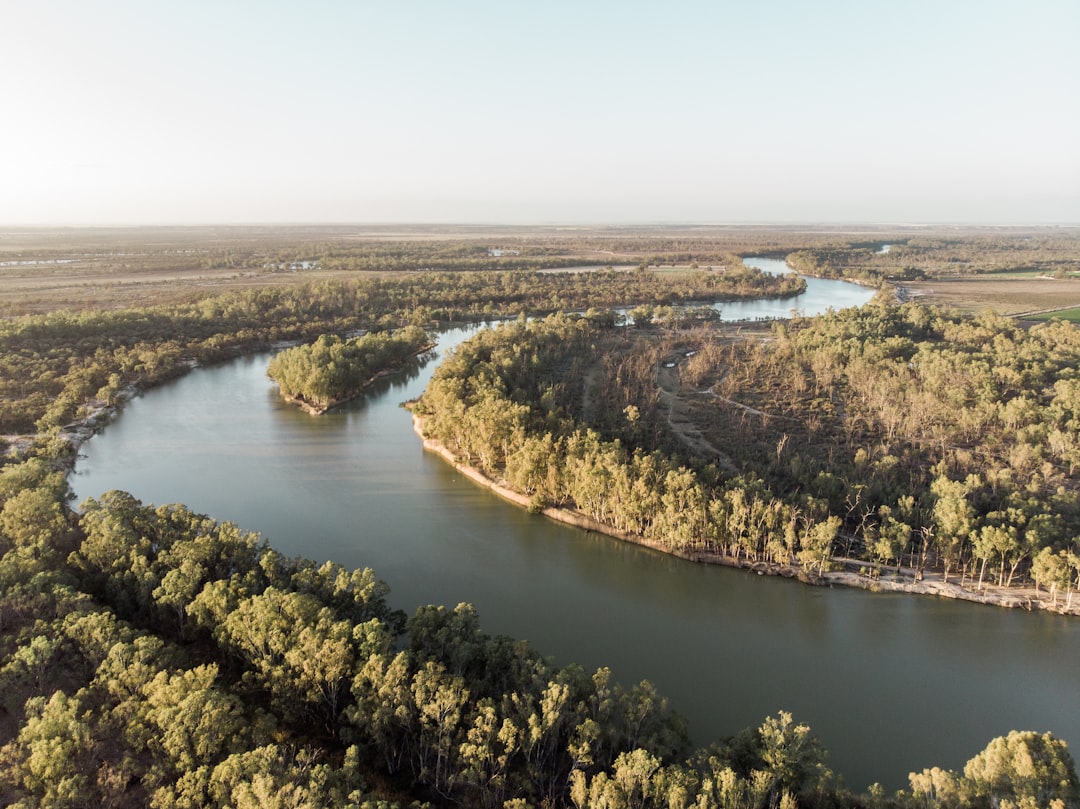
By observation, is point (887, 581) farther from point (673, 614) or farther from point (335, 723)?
point (335, 723)

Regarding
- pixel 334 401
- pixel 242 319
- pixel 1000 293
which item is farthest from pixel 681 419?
pixel 1000 293

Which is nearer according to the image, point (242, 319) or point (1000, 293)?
point (242, 319)

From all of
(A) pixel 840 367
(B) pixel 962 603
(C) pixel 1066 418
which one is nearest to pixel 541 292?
(A) pixel 840 367

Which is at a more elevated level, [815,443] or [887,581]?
[815,443]

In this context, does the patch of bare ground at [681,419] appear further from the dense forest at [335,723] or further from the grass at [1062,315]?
the grass at [1062,315]

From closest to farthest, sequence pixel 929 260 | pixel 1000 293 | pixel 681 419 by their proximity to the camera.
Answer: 1. pixel 681 419
2. pixel 1000 293
3. pixel 929 260

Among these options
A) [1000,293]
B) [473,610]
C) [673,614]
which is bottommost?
[673,614]

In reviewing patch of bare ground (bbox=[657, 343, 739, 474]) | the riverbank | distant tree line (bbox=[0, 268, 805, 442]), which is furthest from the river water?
distant tree line (bbox=[0, 268, 805, 442])
